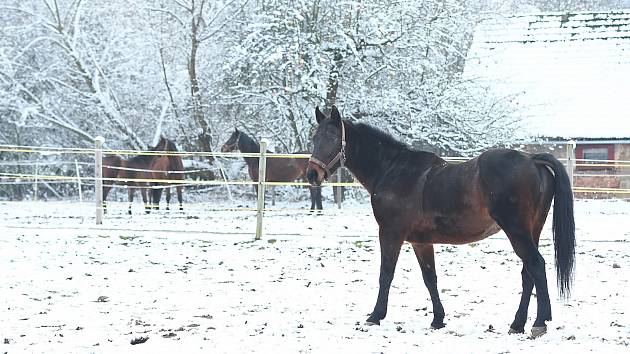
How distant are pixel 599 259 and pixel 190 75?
13.2 meters

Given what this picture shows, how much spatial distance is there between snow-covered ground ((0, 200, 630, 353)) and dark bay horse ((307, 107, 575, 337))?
42 centimetres

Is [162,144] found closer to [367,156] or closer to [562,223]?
[367,156]

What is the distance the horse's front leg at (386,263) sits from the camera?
5207mm

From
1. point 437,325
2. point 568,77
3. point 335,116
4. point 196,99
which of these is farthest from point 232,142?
point 437,325

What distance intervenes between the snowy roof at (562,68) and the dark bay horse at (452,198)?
44.2 ft

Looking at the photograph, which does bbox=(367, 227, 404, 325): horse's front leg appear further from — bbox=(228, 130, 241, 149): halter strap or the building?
the building

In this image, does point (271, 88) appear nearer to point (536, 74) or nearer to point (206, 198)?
point (206, 198)

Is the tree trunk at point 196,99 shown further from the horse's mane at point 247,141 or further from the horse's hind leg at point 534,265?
the horse's hind leg at point 534,265

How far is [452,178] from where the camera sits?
5.04 meters

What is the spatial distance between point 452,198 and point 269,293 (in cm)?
224

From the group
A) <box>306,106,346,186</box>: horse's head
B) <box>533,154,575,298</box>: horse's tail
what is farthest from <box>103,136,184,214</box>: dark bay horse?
<box>533,154,575,298</box>: horse's tail

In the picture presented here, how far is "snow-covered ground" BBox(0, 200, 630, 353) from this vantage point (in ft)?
15.1

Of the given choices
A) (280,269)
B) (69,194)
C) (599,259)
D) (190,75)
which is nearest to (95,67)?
(190,75)

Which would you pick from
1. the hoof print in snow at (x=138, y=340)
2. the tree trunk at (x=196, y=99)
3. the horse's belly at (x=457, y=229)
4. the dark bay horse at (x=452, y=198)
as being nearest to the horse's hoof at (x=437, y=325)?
the dark bay horse at (x=452, y=198)
